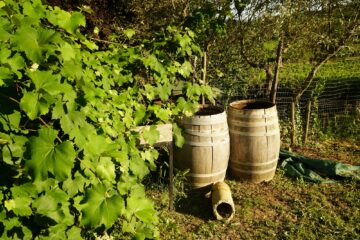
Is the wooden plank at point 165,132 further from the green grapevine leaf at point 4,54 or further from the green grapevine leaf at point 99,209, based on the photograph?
the green grapevine leaf at point 4,54

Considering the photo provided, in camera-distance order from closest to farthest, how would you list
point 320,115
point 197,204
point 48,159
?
point 48,159, point 197,204, point 320,115

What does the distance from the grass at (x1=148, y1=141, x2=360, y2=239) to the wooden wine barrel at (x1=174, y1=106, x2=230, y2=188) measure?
278 millimetres

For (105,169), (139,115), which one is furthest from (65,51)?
(139,115)

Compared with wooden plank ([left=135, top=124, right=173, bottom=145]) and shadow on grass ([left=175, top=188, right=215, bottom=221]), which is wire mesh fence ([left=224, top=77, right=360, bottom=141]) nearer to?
shadow on grass ([left=175, top=188, right=215, bottom=221])

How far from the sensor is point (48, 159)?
1452 millimetres

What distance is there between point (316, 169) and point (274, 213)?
1.36m

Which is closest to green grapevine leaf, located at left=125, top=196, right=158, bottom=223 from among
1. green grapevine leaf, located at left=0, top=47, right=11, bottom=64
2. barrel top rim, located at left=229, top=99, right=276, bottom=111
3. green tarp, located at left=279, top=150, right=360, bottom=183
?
green grapevine leaf, located at left=0, top=47, right=11, bottom=64

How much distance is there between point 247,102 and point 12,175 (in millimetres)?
3690

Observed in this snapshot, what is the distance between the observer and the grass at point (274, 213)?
3.68 m

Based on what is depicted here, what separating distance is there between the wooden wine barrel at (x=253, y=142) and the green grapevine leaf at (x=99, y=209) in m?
3.08

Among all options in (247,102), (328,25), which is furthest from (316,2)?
(247,102)

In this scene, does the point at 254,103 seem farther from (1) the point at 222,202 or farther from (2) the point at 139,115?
(2) the point at 139,115

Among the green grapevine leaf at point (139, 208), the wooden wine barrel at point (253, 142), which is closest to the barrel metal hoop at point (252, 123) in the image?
the wooden wine barrel at point (253, 142)

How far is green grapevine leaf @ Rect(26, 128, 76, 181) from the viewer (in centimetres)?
144
